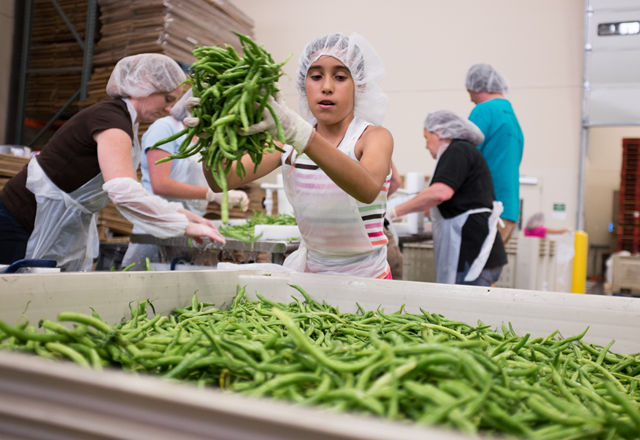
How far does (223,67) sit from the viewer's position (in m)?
1.38

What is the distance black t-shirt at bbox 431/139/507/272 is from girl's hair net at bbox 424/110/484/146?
0.17 metres

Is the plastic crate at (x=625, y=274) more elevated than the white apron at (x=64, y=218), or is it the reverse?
the white apron at (x=64, y=218)

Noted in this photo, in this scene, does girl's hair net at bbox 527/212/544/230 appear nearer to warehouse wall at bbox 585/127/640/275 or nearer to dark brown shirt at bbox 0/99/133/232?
warehouse wall at bbox 585/127/640/275

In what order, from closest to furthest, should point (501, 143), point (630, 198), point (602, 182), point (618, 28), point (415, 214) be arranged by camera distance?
point (501, 143), point (415, 214), point (618, 28), point (630, 198), point (602, 182)

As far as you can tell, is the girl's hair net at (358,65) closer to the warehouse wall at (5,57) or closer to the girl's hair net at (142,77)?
the girl's hair net at (142,77)

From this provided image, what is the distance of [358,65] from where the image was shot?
6.84 feet

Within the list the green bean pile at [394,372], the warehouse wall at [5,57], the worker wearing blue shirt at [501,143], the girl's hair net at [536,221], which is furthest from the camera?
the girl's hair net at [536,221]

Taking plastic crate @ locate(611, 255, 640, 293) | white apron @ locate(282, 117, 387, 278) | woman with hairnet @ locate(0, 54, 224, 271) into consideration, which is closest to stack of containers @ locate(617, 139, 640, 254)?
plastic crate @ locate(611, 255, 640, 293)

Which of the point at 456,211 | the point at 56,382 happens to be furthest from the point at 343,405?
the point at 456,211

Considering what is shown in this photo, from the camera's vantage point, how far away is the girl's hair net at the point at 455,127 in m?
3.42

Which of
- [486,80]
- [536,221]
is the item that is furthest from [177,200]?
[536,221]

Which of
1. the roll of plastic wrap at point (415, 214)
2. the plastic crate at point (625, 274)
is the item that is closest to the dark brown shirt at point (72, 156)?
the roll of plastic wrap at point (415, 214)

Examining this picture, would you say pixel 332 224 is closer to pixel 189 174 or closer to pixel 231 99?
pixel 231 99

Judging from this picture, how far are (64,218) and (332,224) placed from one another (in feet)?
4.87
